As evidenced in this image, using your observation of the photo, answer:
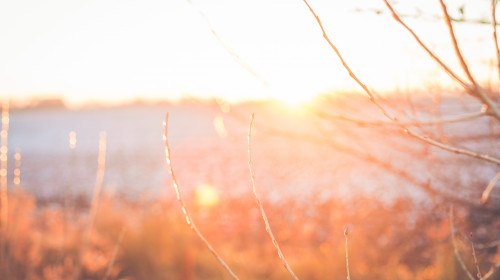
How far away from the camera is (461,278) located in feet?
8.98

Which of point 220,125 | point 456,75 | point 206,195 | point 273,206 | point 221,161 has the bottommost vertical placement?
point 221,161

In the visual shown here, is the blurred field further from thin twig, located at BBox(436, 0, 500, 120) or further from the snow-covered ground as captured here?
thin twig, located at BBox(436, 0, 500, 120)

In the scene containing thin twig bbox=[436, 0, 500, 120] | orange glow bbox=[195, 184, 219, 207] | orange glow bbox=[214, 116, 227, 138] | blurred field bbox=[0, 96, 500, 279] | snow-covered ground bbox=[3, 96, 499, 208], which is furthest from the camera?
orange glow bbox=[195, 184, 219, 207]

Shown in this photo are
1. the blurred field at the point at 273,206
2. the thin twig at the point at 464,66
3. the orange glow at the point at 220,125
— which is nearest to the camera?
the thin twig at the point at 464,66

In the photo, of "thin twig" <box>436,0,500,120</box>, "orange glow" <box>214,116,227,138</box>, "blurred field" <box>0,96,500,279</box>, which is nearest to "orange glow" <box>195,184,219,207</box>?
"blurred field" <box>0,96,500,279</box>

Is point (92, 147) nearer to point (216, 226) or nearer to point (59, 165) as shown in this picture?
point (59, 165)

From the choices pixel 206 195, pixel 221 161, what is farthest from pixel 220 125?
pixel 221 161

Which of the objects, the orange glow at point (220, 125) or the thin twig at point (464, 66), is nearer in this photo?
the thin twig at point (464, 66)

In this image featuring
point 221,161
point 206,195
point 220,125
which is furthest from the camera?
point 221,161

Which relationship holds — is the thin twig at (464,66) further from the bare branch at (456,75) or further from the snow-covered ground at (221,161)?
the snow-covered ground at (221,161)

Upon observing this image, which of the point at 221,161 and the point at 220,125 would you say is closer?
the point at 220,125

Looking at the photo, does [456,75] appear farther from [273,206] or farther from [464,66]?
[273,206]

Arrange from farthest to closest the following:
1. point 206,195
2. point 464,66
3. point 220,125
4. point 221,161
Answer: point 221,161
point 206,195
point 220,125
point 464,66

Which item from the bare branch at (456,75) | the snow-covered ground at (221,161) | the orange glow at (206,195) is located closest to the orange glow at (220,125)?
the snow-covered ground at (221,161)
